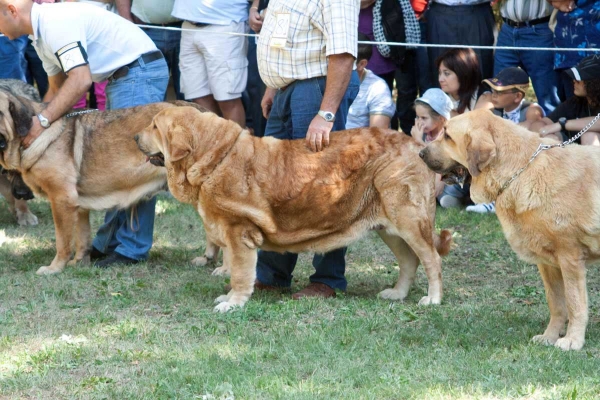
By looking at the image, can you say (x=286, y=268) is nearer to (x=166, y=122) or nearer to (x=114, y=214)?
(x=166, y=122)

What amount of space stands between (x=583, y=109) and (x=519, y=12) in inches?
52.7

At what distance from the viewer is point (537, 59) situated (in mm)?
9094

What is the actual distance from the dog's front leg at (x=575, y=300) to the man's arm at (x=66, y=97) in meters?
3.98

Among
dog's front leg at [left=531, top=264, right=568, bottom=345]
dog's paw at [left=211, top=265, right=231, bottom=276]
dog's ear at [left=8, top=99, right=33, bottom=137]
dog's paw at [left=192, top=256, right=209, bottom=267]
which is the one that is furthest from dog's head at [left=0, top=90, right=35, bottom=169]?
dog's front leg at [left=531, top=264, right=568, bottom=345]

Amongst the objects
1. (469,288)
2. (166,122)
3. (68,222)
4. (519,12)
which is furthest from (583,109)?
(68,222)

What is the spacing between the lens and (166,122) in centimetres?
591

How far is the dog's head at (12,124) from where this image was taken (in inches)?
271

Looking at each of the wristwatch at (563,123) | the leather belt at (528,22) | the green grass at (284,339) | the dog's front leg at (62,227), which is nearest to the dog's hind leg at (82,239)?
the dog's front leg at (62,227)

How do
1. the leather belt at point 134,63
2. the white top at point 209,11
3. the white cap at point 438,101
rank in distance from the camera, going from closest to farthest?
1. the leather belt at point 134,63
2. the white cap at point 438,101
3. the white top at point 209,11

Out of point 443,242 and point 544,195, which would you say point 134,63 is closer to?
point 443,242

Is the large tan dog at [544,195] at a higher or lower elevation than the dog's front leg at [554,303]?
higher

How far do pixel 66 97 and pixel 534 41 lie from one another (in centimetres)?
507

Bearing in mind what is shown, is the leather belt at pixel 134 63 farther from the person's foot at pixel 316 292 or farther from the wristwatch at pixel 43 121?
the person's foot at pixel 316 292

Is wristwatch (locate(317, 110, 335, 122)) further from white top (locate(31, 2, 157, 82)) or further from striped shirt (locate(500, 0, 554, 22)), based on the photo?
striped shirt (locate(500, 0, 554, 22))
